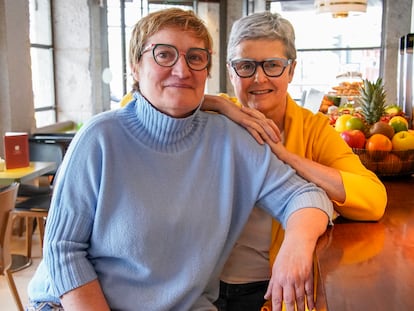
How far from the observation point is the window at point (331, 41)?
7.55 metres

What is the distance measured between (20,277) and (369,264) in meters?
3.31

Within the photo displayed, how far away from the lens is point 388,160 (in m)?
1.82

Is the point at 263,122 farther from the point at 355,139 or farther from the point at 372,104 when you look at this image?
the point at 372,104

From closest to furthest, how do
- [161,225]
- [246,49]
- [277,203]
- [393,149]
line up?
[161,225] < [277,203] < [246,49] < [393,149]

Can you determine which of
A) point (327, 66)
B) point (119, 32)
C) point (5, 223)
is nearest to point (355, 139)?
point (5, 223)

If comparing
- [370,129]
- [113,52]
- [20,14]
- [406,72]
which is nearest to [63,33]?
[113,52]

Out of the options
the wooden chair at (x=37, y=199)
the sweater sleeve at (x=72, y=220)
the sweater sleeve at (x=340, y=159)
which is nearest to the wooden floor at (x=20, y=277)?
the wooden chair at (x=37, y=199)

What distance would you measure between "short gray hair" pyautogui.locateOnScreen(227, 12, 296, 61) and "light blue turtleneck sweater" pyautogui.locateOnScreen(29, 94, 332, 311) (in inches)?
13.6

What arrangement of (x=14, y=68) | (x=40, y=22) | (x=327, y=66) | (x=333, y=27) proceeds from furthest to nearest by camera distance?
(x=327, y=66)
(x=333, y=27)
(x=40, y=22)
(x=14, y=68)

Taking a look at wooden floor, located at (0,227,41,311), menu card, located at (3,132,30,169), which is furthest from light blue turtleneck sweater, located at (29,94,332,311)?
menu card, located at (3,132,30,169)

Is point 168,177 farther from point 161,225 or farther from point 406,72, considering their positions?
point 406,72

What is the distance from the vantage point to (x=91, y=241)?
1331 millimetres

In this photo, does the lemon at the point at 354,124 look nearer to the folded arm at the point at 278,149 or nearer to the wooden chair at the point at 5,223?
the folded arm at the point at 278,149

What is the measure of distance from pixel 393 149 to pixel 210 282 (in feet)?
2.81
